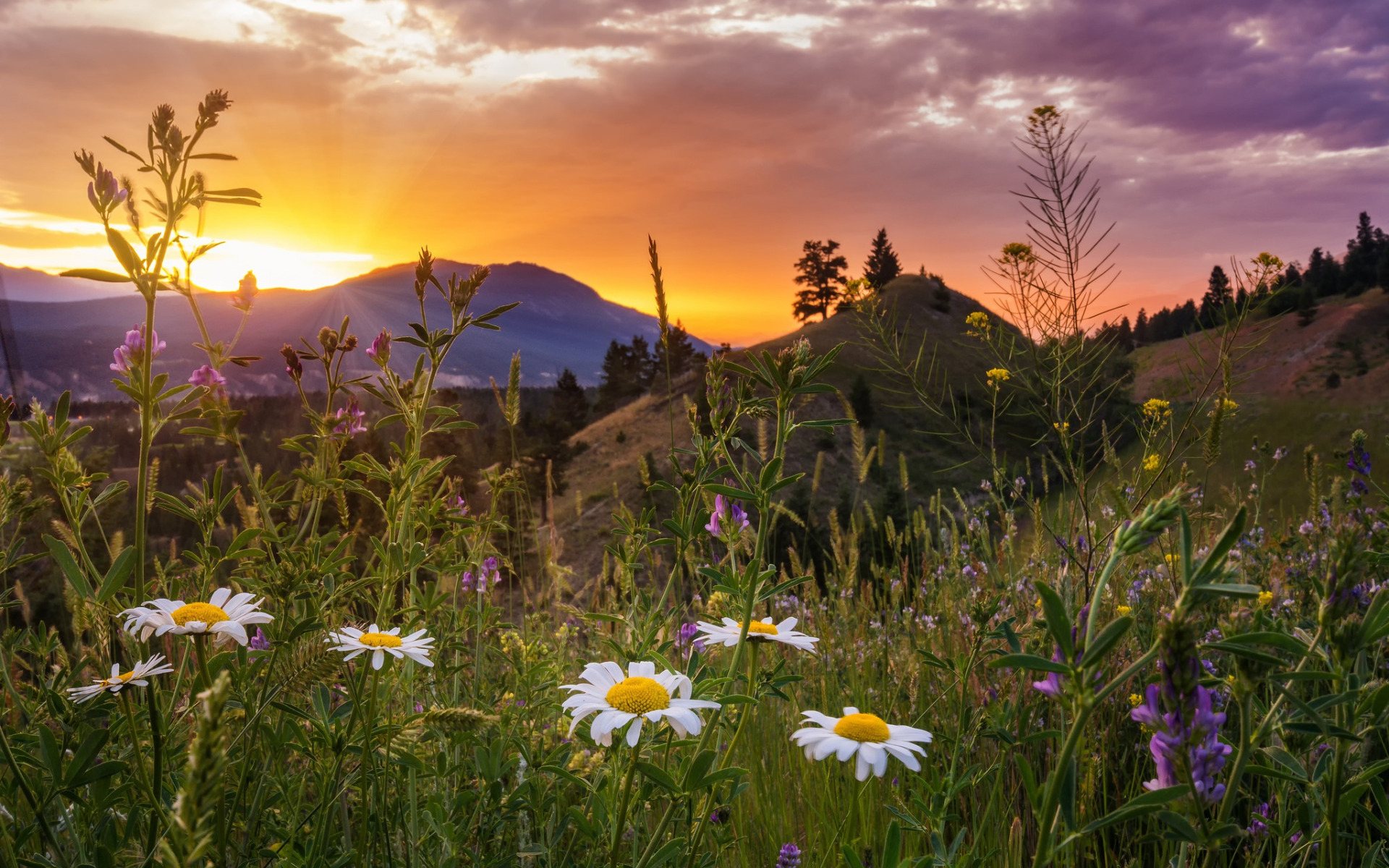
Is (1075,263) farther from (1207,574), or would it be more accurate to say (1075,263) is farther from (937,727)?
(1207,574)

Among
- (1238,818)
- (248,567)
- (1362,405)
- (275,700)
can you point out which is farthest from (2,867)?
(1362,405)

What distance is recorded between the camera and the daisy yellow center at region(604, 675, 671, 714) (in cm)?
122

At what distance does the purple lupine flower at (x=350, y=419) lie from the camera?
7.34ft

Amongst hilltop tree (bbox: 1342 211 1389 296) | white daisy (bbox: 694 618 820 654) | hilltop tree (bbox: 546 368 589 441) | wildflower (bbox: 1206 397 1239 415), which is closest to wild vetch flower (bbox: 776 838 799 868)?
white daisy (bbox: 694 618 820 654)

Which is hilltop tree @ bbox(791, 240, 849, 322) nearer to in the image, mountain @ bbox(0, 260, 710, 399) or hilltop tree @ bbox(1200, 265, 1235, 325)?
mountain @ bbox(0, 260, 710, 399)

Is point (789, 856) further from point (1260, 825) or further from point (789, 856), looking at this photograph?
point (1260, 825)

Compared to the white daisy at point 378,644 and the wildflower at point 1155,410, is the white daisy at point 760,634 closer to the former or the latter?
the white daisy at point 378,644

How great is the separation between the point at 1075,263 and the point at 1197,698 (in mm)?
3229

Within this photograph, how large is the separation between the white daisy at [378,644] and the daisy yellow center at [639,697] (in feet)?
1.32

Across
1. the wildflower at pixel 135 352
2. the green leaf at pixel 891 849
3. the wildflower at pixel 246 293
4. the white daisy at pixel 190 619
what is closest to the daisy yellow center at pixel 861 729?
the green leaf at pixel 891 849

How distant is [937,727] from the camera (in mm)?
2955

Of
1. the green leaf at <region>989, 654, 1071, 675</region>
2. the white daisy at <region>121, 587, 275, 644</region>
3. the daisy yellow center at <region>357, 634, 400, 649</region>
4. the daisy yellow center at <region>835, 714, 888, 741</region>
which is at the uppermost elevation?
the green leaf at <region>989, 654, 1071, 675</region>

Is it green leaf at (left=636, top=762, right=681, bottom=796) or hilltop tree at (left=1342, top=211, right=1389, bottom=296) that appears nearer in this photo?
green leaf at (left=636, top=762, right=681, bottom=796)

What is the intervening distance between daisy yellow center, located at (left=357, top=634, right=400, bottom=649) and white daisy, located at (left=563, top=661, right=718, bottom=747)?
0.42 m
